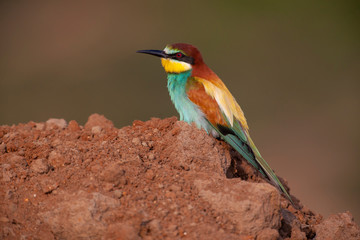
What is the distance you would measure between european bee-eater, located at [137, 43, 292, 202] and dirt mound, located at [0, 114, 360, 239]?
37cm

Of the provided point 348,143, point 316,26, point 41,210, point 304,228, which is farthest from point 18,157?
point 316,26

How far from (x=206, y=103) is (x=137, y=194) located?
1388 millimetres

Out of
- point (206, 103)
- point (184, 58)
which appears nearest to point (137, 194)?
point (206, 103)

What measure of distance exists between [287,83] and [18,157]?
7.41 m

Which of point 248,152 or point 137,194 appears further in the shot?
point 248,152

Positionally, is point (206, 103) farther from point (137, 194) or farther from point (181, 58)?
point (137, 194)

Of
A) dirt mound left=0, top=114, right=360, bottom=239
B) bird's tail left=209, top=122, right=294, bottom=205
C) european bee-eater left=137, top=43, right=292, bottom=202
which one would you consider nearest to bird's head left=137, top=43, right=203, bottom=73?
european bee-eater left=137, top=43, right=292, bottom=202

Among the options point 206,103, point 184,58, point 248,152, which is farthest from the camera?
point 184,58

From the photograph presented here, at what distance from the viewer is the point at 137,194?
2.80m

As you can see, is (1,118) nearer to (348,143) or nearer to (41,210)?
(348,143)

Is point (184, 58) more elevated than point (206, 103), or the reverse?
point (184, 58)

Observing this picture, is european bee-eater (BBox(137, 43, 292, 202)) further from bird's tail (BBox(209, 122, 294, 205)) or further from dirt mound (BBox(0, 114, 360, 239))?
dirt mound (BBox(0, 114, 360, 239))

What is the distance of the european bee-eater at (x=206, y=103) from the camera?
12.5ft

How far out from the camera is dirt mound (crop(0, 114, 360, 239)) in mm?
2613
